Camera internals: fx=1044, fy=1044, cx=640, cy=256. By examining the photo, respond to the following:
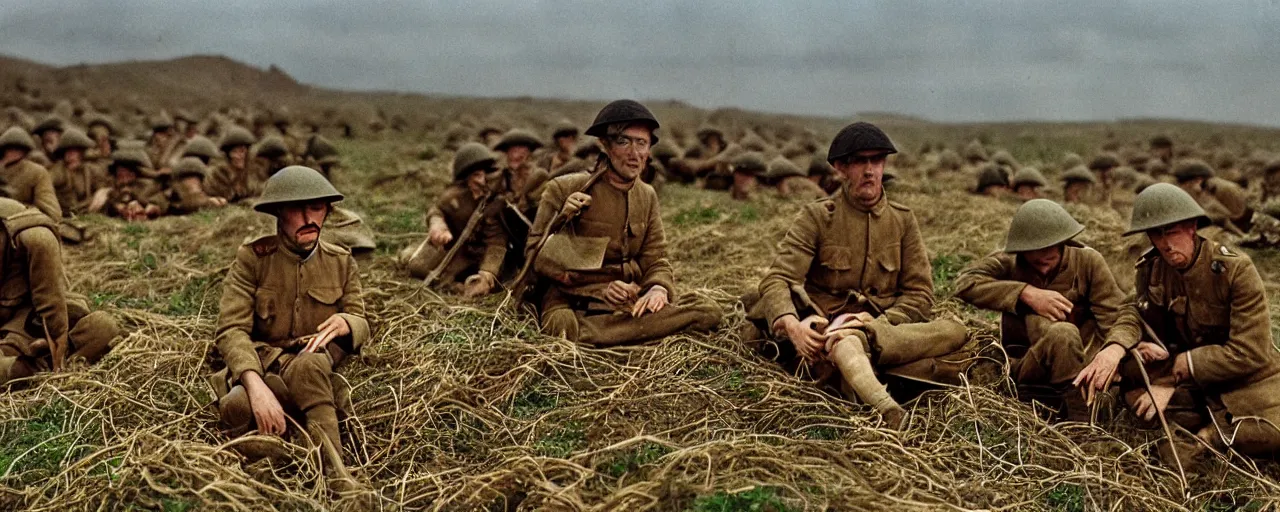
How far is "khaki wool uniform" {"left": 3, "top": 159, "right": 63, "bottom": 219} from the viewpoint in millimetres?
7895

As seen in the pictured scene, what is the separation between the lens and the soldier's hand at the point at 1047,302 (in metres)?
5.05

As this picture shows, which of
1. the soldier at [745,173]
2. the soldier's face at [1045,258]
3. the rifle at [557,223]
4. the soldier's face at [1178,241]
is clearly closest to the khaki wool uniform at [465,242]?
the rifle at [557,223]

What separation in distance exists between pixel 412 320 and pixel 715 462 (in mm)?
2974

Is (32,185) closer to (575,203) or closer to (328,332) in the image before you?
(328,332)

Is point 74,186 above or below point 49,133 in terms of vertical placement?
below

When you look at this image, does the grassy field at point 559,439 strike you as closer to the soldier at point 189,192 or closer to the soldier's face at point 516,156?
the soldier's face at point 516,156

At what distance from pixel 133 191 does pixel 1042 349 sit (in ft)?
31.0

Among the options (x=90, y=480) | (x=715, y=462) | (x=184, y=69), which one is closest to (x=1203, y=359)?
(x=715, y=462)

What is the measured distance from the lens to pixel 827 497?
12.4 feet

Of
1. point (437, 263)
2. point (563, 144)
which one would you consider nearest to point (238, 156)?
point (563, 144)

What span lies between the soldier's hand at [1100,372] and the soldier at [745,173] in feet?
25.5

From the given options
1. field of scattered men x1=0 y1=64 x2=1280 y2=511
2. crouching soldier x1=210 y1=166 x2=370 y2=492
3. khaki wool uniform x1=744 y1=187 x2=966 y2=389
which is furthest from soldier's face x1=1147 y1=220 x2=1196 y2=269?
crouching soldier x1=210 y1=166 x2=370 y2=492

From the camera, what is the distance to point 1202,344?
480cm

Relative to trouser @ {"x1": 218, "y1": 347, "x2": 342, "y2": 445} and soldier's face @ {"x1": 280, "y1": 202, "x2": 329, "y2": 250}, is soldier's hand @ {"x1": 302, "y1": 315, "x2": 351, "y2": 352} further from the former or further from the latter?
soldier's face @ {"x1": 280, "y1": 202, "x2": 329, "y2": 250}
